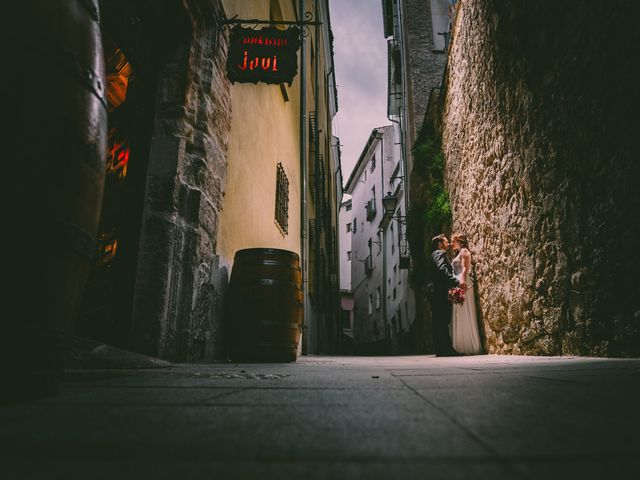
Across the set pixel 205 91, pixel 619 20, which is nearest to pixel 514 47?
pixel 619 20

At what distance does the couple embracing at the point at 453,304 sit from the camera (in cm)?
564

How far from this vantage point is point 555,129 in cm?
350

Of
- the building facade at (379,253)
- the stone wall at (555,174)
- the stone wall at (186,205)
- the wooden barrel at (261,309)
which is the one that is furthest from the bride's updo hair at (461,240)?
the building facade at (379,253)

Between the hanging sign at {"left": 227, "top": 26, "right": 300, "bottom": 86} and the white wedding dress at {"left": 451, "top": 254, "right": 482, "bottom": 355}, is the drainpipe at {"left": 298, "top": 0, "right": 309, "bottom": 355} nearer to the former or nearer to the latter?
the white wedding dress at {"left": 451, "top": 254, "right": 482, "bottom": 355}

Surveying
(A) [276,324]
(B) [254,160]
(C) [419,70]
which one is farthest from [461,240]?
(C) [419,70]

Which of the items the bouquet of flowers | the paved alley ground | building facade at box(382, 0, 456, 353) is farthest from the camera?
building facade at box(382, 0, 456, 353)

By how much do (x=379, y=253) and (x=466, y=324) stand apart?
18.0m

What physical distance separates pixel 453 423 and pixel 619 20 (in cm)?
Result: 298

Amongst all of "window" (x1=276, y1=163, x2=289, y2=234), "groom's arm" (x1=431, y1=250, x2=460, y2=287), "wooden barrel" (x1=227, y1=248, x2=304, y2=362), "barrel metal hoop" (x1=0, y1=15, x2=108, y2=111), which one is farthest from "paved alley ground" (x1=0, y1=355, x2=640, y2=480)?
"window" (x1=276, y1=163, x2=289, y2=234)

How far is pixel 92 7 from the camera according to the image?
4.42 ft

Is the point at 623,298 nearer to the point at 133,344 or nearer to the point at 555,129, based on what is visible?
the point at 555,129

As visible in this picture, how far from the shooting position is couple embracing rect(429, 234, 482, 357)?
18.5 feet

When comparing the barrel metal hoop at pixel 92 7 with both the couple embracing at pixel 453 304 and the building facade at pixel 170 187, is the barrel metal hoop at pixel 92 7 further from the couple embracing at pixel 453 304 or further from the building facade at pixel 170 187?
the couple embracing at pixel 453 304

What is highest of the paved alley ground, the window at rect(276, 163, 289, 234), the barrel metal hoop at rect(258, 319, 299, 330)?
the window at rect(276, 163, 289, 234)
